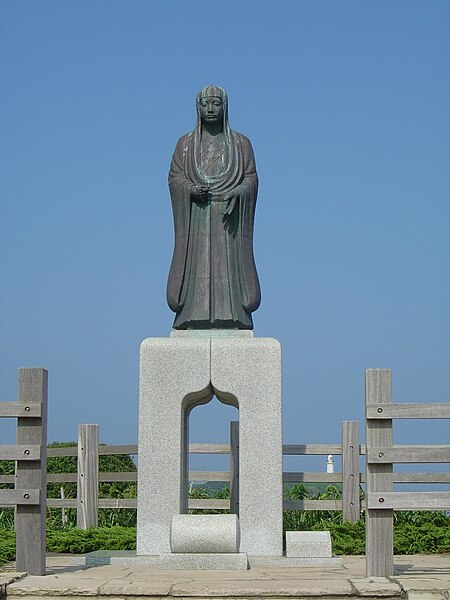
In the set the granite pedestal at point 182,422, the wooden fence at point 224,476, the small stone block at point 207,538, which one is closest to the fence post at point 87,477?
the wooden fence at point 224,476

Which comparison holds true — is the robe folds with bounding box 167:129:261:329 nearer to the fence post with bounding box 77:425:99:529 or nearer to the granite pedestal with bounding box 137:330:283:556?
the granite pedestal with bounding box 137:330:283:556

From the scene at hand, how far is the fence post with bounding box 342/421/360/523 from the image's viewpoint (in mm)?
13500

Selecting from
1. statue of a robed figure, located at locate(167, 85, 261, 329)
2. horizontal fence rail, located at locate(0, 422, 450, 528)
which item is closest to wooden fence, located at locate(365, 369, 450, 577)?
statue of a robed figure, located at locate(167, 85, 261, 329)

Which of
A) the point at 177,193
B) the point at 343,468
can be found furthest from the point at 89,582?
the point at 343,468

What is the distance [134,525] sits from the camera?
14.9m

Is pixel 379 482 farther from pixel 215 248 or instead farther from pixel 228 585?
pixel 215 248

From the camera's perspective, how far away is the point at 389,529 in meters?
7.80

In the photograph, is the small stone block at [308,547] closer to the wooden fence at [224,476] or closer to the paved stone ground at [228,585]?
the paved stone ground at [228,585]

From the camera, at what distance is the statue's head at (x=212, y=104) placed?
11070mm

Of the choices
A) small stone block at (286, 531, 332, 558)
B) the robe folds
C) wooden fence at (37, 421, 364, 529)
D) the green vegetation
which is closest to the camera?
small stone block at (286, 531, 332, 558)

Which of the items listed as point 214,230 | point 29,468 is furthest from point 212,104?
point 29,468

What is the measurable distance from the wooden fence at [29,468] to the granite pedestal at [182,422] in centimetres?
216

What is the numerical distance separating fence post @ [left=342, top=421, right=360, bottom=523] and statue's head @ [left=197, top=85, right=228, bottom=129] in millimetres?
4735

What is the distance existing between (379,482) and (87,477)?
696 cm
